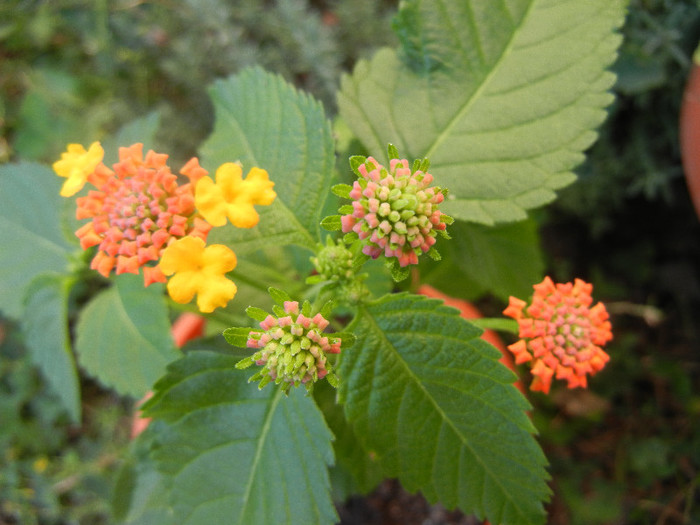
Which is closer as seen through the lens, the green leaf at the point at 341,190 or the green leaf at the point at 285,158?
the green leaf at the point at 341,190

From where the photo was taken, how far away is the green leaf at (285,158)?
0.89m

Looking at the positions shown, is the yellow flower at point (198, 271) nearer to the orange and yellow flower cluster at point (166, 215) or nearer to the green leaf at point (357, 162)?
the orange and yellow flower cluster at point (166, 215)

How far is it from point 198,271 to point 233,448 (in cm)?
32

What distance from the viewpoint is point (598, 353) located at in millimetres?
810

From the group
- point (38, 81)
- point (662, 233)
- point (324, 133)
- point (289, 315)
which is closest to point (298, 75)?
point (38, 81)

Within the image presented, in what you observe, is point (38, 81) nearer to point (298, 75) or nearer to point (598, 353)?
point (298, 75)

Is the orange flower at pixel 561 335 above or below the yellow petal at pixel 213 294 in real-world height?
below

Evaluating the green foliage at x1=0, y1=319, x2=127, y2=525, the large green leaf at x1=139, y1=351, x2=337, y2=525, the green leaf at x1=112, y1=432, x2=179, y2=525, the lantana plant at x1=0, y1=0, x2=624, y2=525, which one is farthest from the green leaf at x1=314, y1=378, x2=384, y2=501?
the green foliage at x1=0, y1=319, x2=127, y2=525

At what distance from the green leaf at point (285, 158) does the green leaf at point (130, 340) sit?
24 cm

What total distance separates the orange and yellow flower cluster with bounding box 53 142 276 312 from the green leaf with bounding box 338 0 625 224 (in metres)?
0.32

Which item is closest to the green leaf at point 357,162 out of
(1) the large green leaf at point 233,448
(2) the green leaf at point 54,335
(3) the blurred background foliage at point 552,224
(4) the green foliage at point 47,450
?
(1) the large green leaf at point 233,448

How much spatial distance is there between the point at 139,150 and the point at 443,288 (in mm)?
781

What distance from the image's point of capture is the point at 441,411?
0.82 meters

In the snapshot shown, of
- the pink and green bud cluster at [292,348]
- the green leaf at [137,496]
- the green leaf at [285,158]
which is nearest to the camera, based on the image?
the pink and green bud cluster at [292,348]
